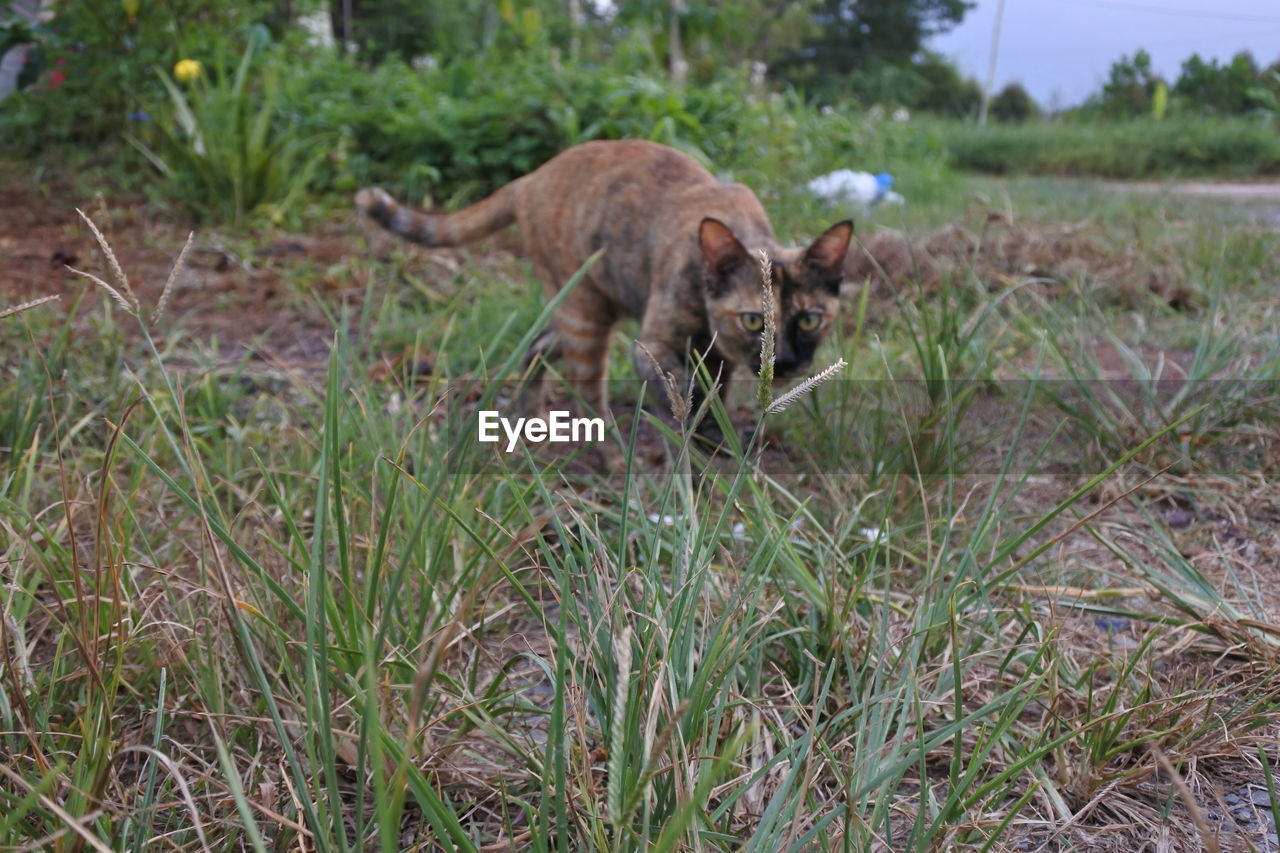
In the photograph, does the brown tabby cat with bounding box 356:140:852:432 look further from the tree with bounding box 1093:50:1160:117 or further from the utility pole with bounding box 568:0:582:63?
the tree with bounding box 1093:50:1160:117

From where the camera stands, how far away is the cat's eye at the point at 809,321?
222 cm

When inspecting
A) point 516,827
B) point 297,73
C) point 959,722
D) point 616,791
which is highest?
point 297,73

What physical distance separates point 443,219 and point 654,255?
3.00 ft

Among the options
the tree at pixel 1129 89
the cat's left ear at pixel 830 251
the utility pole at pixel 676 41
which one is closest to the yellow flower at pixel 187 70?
the utility pole at pixel 676 41

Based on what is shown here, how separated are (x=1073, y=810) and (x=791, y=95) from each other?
7.80m

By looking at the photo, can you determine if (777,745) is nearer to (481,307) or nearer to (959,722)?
(959,722)

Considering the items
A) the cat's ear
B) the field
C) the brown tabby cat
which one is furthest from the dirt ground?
the cat's ear

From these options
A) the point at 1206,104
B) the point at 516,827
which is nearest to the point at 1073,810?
the point at 516,827

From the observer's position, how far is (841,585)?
4.80 feet

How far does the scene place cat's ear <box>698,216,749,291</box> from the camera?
2043mm

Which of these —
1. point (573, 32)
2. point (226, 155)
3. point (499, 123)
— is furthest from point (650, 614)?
point (573, 32)

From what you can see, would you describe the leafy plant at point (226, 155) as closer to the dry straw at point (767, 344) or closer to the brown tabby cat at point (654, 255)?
the brown tabby cat at point (654, 255)

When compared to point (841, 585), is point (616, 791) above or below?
above

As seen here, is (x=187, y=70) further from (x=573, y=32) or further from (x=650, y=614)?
(x=650, y=614)
